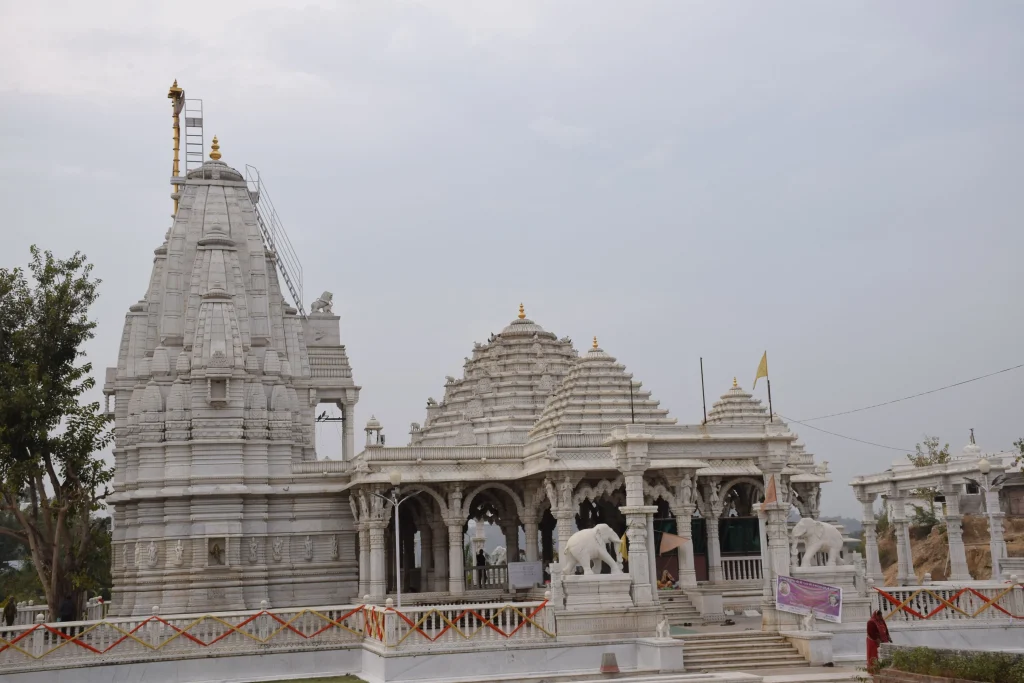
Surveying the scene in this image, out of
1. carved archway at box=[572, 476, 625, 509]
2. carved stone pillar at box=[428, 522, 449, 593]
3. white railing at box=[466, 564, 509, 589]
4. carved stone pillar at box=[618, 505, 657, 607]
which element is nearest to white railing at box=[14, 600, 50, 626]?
carved stone pillar at box=[428, 522, 449, 593]

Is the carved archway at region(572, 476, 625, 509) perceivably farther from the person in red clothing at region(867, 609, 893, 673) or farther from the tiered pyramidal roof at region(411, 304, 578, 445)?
the person in red clothing at region(867, 609, 893, 673)

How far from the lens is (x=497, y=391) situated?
135ft

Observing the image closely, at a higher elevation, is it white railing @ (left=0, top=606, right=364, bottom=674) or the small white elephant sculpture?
the small white elephant sculpture

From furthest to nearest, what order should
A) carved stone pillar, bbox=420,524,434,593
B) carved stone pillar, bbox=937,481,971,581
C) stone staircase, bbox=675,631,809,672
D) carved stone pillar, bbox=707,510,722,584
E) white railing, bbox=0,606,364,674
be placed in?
1. carved stone pillar, bbox=420,524,434,593
2. carved stone pillar, bbox=937,481,971,581
3. carved stone pillar, bbox=707,510,722,584
4. white railing, bbox=0,606,364,674
5. stone staircase, bbox=675,631,809,672

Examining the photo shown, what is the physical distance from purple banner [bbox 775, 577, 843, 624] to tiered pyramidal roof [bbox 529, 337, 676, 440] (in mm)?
9406

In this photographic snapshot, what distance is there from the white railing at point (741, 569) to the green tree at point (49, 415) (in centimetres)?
A: 1836

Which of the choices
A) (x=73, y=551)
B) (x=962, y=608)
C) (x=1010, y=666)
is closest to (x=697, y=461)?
(x=962, y=608)

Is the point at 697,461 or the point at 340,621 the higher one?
the point at 697,461

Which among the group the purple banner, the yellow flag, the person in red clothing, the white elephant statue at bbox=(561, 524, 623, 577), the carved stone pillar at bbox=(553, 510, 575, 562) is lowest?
the person in red clothing

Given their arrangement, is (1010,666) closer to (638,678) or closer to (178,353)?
(638,678)

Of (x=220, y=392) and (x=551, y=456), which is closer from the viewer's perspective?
(x=551, y=456)

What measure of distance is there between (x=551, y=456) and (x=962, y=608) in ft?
35.6

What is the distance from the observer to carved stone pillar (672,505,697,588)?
96.9ft

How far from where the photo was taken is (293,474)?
35.5m
